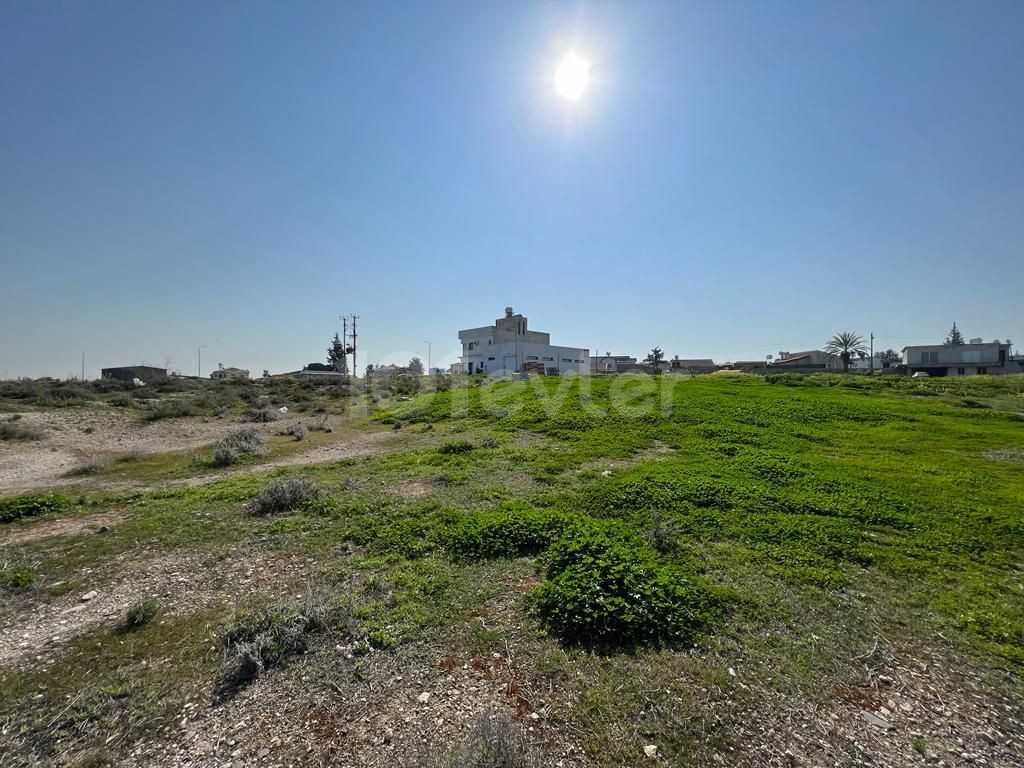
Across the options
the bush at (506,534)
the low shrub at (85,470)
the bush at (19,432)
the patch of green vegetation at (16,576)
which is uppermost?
the bush at (19,432)

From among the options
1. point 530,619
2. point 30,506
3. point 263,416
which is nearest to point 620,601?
point 530,619

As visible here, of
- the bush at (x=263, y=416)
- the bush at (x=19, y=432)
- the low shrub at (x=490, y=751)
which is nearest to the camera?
the low shrub at (x=490, y=751)

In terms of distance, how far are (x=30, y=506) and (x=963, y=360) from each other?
7578cm

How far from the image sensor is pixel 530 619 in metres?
4.29

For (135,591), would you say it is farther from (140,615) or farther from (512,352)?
(512,352)

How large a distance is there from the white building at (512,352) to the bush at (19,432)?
3779cm

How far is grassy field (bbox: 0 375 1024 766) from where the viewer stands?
300cm

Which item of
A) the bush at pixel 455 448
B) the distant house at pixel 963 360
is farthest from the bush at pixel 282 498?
the distant house at pixel 963 360

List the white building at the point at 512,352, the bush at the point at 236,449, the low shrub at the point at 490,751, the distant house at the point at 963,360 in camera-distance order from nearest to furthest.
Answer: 1. the low shrub at the point at 490,751
2. the bush at the point at 236,449
3. the distant house at the point at 963,360
4. the white building at the point at 512,352

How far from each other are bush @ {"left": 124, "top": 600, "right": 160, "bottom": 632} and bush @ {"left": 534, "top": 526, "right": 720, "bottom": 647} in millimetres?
4026

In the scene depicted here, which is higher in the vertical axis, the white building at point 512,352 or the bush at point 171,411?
the white building at point 512,352

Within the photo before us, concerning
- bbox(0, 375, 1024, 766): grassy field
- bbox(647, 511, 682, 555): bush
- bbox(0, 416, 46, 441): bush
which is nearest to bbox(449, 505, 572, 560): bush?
bbox(0, 375, 1024, 766): grassy field

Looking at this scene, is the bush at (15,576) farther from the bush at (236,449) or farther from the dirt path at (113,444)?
the bush at (236,449)

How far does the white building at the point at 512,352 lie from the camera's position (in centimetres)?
5366
